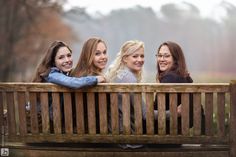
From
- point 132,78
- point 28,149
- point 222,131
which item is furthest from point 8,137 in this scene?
point 222,131

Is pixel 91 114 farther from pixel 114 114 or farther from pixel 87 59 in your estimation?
pixel 87 59

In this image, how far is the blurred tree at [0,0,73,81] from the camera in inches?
1095

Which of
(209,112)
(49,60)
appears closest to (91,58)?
(49,60)

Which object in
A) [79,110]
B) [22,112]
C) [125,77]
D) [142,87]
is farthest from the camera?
[125,77]

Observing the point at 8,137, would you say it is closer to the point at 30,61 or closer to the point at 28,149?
the point at 28,149

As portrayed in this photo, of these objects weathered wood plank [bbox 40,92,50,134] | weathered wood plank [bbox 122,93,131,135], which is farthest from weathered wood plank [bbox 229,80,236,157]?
weathered wood plank [bbox 40,92,50,134]

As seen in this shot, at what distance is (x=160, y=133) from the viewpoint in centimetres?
409

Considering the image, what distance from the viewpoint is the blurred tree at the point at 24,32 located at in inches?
1095

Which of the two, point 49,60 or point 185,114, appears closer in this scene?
Answer: point 185,114

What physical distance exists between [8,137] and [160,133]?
1289 millimetres

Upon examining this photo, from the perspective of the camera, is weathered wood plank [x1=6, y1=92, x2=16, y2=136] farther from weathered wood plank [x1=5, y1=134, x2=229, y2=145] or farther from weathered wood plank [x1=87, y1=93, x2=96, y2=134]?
weathered wood plank [x1=87, y1=93, x2=96, y2=134]

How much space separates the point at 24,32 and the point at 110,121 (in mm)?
26572

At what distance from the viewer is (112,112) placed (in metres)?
4.05

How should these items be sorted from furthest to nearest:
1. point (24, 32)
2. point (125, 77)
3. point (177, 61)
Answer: point (24, 32) → point (177, 61) → point (125, 77)
